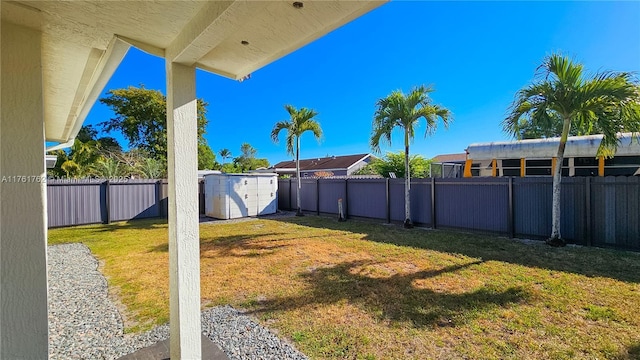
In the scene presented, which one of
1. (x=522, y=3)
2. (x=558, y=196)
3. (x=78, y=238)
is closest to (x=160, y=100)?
(x=78, y=238)

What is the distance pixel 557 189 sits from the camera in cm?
574

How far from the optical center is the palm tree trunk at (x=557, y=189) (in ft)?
18.6

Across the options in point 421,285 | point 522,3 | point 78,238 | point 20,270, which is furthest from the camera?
point 78,238

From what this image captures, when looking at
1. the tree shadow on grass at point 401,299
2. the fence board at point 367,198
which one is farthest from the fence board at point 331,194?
the tree shadow on grass at point 401,299

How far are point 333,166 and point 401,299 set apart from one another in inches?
1046

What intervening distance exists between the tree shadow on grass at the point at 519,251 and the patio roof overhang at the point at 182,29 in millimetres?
5277

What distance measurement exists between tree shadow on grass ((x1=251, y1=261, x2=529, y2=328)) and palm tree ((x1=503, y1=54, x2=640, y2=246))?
3765 mm

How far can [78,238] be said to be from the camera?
7.57m

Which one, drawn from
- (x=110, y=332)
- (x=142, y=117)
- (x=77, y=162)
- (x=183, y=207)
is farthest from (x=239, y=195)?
(x=142, y=117)

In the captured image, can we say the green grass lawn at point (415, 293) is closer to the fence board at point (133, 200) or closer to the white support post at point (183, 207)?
the white support post at point (183, 207)

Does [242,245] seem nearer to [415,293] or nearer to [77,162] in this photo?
[415,293]

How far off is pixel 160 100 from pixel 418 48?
20.3 m

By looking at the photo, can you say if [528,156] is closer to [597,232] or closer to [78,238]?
[597,232]

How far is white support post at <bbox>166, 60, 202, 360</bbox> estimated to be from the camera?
1.87 meters
